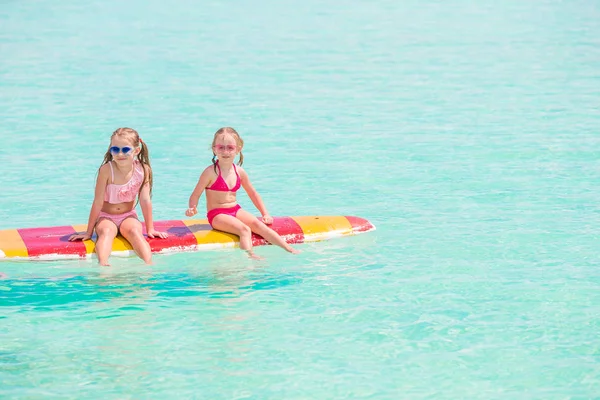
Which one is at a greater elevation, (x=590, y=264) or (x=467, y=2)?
(x=467, y=2)

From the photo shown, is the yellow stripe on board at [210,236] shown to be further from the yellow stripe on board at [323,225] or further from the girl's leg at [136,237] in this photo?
the yellow stripe on board at [323,225]

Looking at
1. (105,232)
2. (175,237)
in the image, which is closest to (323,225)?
(175,237)

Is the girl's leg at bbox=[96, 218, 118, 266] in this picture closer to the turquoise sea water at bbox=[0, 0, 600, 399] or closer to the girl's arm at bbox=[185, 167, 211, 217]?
the turquoise sea water at bbox=[0, 0, 600, 399]

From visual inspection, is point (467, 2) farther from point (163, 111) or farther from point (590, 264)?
point (590, 264)

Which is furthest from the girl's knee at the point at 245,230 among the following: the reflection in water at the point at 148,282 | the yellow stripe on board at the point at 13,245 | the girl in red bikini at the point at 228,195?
the yellow stripe on board at the point at 13,245

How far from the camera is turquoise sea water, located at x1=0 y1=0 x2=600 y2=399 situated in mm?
5172

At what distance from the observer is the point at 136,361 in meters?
5.18

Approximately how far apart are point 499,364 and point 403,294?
42.7 inches

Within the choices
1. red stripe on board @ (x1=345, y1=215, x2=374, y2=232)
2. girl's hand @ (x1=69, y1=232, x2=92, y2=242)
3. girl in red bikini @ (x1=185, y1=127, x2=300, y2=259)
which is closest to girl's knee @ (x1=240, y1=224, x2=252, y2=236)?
girl in red bikini @ (x1=185, y1=127, x2=300, y2=259)

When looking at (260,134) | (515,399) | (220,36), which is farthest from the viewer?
(220,36)

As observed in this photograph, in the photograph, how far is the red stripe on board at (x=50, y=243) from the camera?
20.8ft

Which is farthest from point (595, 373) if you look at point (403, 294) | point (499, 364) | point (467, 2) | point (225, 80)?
point (467, 2)

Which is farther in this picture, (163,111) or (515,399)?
(163,111)

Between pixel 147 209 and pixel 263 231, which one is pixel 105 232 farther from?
pixel 263 231
